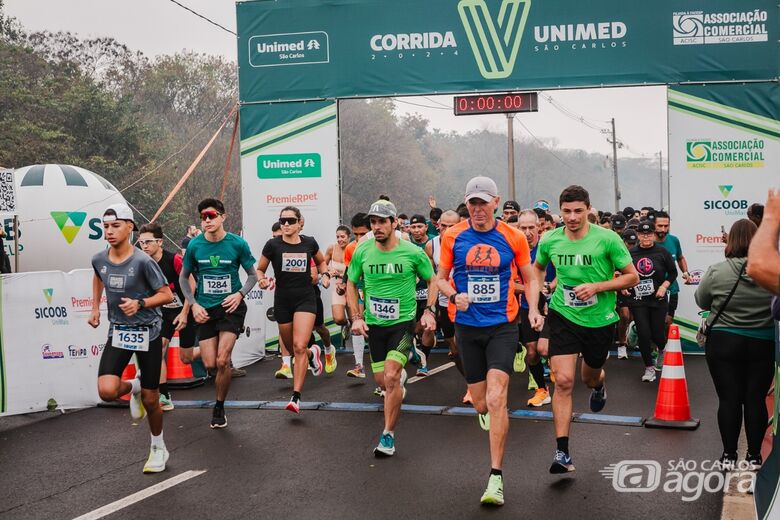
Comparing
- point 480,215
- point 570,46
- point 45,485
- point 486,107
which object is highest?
point 570,46

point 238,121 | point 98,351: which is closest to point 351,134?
point 238,121

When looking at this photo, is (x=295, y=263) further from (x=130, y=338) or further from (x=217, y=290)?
(x=130, y=338)

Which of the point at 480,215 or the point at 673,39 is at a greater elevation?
the point at 673,39

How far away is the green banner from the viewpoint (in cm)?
1306

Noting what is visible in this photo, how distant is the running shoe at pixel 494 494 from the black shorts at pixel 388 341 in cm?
181

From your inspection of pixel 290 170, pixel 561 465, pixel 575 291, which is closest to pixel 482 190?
pixel 575 291

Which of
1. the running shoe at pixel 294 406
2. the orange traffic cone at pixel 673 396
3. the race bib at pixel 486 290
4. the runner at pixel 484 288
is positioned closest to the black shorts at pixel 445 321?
the running shoe at pixel 294 406

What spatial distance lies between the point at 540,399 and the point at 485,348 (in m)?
3.07

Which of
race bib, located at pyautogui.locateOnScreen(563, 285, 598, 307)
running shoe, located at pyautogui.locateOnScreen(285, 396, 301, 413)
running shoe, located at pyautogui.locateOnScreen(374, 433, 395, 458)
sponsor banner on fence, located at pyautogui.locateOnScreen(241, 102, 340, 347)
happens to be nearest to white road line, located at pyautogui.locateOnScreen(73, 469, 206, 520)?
running shoe, located at pyautogui.locateOnScreen(374, 433, 395, 458)

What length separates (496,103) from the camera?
13.8m

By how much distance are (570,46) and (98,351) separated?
8.32 m

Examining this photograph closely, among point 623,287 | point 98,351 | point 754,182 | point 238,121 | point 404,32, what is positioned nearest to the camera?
point 623,287

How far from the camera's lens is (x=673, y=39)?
13.2 meters

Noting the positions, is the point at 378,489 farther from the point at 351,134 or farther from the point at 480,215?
the point at 351,134
